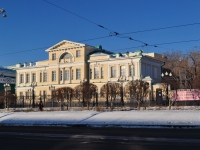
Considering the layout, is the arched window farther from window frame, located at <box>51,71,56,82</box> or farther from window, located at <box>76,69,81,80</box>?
window frame, located at <box>51,71,56,82</box>

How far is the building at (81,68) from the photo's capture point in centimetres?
6394

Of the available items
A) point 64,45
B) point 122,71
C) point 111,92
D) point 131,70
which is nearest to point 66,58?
point 64,45

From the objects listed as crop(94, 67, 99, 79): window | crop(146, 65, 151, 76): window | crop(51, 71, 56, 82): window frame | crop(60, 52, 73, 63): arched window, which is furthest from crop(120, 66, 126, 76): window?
crop(51, 71, 56, 82): window frame

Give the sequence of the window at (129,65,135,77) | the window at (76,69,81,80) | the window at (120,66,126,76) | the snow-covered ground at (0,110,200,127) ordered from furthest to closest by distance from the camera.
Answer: the window at (76,69,81,80)
the window at (120,66,126,76)
the window at (129,65,135,77)
the snow-covered ground at (0,110,200,127)

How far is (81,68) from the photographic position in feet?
225

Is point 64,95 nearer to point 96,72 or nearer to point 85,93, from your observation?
point 85,93

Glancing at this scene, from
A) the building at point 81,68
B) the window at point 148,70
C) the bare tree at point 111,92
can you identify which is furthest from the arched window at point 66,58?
the bare tree at point 111,92

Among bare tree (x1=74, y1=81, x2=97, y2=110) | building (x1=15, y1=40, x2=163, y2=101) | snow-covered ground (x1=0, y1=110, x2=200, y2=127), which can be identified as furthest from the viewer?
building (x1=15, y1=40, x2=163, y2=101)

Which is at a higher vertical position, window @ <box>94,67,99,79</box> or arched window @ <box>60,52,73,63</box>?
arched window @ <box>60,52,73,63</box>

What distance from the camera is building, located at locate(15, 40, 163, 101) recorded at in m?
63.9

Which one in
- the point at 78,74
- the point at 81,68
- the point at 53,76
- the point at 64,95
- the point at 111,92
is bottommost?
the point at 64,95

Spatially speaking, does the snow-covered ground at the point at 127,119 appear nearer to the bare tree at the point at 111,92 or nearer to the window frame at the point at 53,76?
the bare tree at the point at 111,92

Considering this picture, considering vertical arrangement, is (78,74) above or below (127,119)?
above

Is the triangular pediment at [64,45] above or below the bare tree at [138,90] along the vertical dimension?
above
